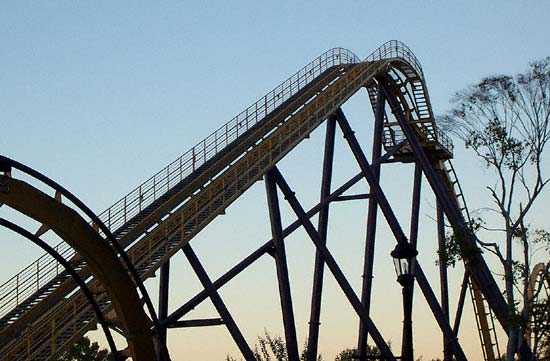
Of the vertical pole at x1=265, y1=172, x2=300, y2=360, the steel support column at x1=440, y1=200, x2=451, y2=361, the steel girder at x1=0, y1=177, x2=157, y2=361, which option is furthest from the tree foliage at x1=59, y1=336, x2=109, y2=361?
the steel girder at x1=0, y1=177, x2=157, y2=361

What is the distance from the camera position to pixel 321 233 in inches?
1297

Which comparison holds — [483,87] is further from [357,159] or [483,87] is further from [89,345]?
[89,345]

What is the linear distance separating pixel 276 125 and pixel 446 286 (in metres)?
11.2

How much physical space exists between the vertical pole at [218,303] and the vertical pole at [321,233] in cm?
341

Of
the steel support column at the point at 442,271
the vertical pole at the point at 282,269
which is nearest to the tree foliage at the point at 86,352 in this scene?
the steel support column at the point at 442,271

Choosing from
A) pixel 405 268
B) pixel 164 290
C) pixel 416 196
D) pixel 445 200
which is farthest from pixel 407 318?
pixel 416 196

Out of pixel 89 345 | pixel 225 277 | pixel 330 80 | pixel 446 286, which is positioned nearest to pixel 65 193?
pixel 225 277

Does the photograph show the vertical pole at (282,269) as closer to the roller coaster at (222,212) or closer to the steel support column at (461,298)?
the roller coaster at (222,212)

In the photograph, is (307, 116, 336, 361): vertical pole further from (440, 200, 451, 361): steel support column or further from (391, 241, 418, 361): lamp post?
(391, 241, 418, 361): lamp post

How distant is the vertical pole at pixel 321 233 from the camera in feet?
99.8

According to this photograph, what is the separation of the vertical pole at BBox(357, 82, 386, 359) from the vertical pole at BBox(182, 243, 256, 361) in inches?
257

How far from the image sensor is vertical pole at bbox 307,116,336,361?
99.8ft

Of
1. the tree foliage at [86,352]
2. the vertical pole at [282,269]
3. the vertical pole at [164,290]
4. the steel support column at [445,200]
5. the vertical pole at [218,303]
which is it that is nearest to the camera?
the vertical pole at [218,303]

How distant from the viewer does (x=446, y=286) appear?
39938mm
